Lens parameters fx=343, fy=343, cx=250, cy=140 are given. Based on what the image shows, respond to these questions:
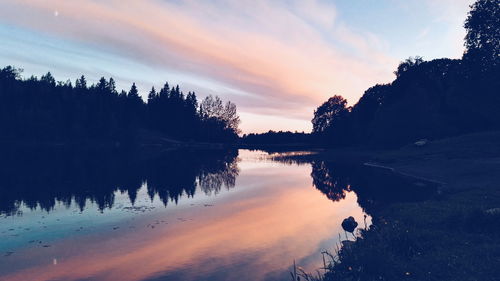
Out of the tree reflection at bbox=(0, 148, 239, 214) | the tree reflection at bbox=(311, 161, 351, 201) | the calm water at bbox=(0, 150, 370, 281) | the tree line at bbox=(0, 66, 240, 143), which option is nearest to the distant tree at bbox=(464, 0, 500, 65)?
the tree reflection at bbox=(311, 161, 351, 201)

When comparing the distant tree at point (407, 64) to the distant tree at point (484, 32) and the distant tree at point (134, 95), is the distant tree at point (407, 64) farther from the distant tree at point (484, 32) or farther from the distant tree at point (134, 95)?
the distant tree at point (134, 95)

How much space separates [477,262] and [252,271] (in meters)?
9.16

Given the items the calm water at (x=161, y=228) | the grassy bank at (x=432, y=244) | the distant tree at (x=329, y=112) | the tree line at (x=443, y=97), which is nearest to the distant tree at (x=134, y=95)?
the distant tree at (x=329, y=112)

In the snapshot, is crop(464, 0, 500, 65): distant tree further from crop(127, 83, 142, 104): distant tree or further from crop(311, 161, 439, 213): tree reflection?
crop(127, 83, 142, 104): distant tree

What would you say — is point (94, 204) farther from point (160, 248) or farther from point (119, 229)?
point (160, 248)

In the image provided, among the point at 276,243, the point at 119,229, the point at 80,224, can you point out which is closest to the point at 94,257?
the point at 119,229

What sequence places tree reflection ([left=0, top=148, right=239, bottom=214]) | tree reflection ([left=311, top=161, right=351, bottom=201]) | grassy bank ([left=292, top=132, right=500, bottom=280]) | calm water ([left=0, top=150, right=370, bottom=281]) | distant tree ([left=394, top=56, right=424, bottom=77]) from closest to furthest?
grassy bank ([left=292, top=132, right=500, bottom=280]) < calm water ([left=0, top=150, right=370, bottom=281]) < tree reflection ([left=0, top=148, right=239, bottom=214]) < tree reflection ([left=311, top=161, right=351, bottom=201]) < distant tree ([left=394, top=56, right=424, bottom=77])

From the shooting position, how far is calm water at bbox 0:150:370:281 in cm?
1617

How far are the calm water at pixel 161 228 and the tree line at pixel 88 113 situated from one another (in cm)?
9112

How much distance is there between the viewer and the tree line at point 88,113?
12381 centimetres

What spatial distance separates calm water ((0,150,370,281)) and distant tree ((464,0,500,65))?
4361 centimetres

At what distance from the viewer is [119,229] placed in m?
22.6

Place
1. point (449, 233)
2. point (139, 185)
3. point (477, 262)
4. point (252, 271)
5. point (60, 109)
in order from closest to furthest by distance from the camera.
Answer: point (477, 262) < point (252, 271) < point (449, 233) < point (139, 185) < point (60, 109)

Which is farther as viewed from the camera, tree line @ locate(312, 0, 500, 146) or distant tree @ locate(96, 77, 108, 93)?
distant tree @ locate(96, 77, 108, 93)
